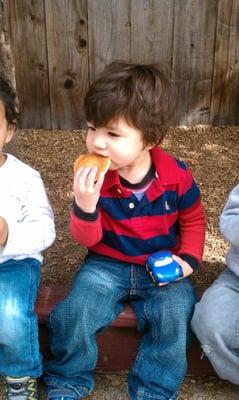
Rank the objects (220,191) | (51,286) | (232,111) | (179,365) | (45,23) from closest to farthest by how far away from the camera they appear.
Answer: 1. (179,365)
2. (51,286)
3. (220,191)
4. (45,23)
5. (232,111)

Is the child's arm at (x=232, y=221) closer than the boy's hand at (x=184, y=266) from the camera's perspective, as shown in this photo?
Yes

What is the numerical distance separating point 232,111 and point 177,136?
0.43 metres

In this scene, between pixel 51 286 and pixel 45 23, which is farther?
pixel 45 23

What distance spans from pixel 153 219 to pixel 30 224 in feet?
1.40

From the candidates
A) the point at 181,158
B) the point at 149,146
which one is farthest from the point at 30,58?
the point at 149,146

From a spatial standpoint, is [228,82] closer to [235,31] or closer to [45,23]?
[235,31]

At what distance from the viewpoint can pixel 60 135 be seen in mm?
3953

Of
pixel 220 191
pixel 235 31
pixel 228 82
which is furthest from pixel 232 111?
pixel 220 191

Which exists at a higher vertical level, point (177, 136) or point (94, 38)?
point (94, 38)

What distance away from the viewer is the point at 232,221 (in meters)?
2.07

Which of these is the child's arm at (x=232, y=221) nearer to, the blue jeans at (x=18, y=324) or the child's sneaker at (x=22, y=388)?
the blue jeans at (x=18, y=324)

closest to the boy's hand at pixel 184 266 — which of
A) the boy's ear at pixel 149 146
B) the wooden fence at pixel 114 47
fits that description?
the boy's ear at pixel 149 146

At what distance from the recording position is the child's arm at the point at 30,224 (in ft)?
6.71

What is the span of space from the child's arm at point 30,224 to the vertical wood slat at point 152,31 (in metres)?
1.89
